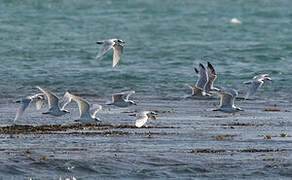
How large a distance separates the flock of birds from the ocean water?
1.51 feet

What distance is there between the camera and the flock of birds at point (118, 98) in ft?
63.2

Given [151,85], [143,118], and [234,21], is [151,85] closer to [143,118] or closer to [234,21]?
[143,118]

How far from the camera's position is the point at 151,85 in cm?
2973

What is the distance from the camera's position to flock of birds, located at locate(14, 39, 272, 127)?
63.2 ft

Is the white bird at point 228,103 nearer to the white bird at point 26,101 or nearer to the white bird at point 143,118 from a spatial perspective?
the white bird at point 143,118

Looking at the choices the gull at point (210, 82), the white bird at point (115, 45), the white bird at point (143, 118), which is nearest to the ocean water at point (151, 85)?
the white bird at point (143, 118)

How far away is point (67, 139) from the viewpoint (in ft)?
60.3

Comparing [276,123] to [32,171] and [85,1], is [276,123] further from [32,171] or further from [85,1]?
[85,1]

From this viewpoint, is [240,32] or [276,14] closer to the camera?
[240,32]

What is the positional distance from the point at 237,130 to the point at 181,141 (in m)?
2.25

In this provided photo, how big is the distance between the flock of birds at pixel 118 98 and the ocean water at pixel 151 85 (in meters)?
0.46

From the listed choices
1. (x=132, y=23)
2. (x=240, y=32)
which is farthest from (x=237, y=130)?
(x=132, y=23)

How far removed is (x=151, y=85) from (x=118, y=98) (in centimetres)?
847

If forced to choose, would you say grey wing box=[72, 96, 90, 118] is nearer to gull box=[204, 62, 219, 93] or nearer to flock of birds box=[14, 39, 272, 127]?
flock of birds box=[14, 39, 272, 127]
